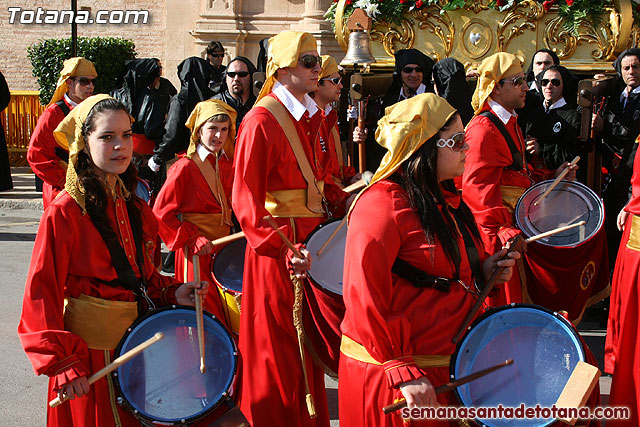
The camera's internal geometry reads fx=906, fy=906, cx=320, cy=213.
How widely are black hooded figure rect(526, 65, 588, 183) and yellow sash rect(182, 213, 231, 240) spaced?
10.3 ft

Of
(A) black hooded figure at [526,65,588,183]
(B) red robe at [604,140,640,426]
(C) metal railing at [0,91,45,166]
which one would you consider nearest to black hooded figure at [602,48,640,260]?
(A) black hooded figure at [526,65,588,183]

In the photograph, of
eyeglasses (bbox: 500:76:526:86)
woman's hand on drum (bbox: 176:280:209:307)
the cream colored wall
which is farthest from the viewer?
the cream colored wall

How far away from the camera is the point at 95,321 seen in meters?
3.63

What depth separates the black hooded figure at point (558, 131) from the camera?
7652 mm

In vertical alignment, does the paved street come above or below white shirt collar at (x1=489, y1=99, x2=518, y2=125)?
below

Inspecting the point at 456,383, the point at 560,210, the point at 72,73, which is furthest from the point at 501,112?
the point at 72,73

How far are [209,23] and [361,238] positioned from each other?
42.7 ft

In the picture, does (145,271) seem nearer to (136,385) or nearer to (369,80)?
(136,385)

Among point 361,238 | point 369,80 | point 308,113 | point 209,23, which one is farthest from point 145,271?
point 209,23

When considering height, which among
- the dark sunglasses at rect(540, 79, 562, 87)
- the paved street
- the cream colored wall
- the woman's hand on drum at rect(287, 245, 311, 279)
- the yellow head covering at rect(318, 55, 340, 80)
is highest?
the cream colored wall

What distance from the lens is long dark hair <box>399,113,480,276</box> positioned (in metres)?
3.39

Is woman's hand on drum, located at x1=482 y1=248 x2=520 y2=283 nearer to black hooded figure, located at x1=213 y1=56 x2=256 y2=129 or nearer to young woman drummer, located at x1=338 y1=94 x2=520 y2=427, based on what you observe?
young woman drummer, located at x1=338 y1=94 x2=520 y2=427

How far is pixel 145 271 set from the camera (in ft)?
12.8

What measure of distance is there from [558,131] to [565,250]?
1.68 m
